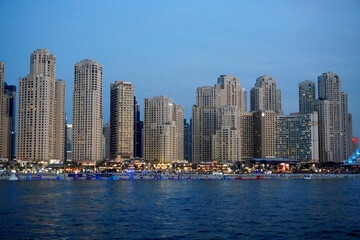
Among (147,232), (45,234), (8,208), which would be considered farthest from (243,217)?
(8,208)

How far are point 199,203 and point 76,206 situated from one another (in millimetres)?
24478

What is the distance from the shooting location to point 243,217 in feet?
253

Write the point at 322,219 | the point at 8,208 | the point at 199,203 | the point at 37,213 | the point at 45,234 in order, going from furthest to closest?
the point at 199,203 < the point at 8,208 < the point at 37,213 < the point at 322,219 < the point at 45,234

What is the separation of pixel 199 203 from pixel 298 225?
3354 cm

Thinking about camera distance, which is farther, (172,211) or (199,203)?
(199,203)

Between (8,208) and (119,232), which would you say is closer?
(119,232)

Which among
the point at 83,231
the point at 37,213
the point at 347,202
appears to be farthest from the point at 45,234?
the point at 347,202

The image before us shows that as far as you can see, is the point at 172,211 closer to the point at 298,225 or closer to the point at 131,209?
the point at 131,209

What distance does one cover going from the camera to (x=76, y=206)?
299ft

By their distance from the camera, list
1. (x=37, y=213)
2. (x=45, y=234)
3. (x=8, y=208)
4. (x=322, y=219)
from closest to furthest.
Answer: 1. (x=45, y=234)
2. (x=322, y=219)
3. (x=37, y=213)
4. (x=8, y=208)

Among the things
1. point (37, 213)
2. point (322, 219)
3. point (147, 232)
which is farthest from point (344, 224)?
point (37, 213)

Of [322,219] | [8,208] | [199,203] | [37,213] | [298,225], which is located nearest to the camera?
[298,225]

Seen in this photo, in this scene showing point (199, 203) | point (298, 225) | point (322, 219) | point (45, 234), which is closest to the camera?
point (45, 234)

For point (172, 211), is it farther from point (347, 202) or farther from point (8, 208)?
point (347, 202)
